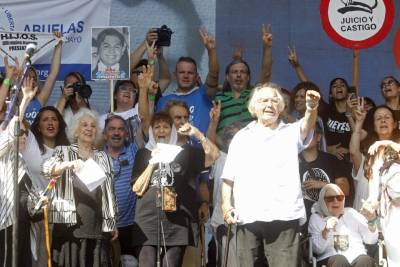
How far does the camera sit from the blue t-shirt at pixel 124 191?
853cm

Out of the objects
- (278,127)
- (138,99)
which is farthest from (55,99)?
(278,127)

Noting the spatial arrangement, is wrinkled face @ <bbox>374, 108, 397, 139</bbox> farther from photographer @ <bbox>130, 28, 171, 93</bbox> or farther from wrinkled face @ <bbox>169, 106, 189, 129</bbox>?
photographer @ <bbox>130, 28, 171, 93</bbox>

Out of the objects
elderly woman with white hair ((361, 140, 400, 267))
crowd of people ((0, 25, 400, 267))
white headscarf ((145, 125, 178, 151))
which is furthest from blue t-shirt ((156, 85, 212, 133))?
elderly woman with white hair ((361, 140, 400, 267))

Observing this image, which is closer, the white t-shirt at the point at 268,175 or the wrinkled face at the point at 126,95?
the white t-shirt at the point at 268,175

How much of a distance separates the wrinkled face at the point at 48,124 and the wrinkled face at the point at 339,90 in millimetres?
2948

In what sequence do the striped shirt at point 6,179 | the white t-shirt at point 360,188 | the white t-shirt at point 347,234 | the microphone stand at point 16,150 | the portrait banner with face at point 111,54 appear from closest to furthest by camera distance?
the microphone stand at point 16,150
the striped shirt at point 6,179
the white t-shirt at point 347,234
the white t-shirt at point 360,188
the portrait banner with face at point 111,54

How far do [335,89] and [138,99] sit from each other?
2035 mm

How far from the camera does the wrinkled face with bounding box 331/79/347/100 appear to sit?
31.8 feet

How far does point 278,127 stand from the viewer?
7188mm

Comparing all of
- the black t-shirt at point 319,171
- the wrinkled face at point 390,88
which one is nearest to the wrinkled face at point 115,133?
the black t-shirt at point 319,171

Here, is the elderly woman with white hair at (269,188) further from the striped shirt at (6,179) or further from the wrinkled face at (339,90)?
the wrinkled face at (339,90)

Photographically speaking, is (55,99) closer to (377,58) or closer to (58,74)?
(58,74)

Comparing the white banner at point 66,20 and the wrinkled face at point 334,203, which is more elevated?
the white banner at point 66,20

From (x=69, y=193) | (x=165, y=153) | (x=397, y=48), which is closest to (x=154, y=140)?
(x=165, y=153)
